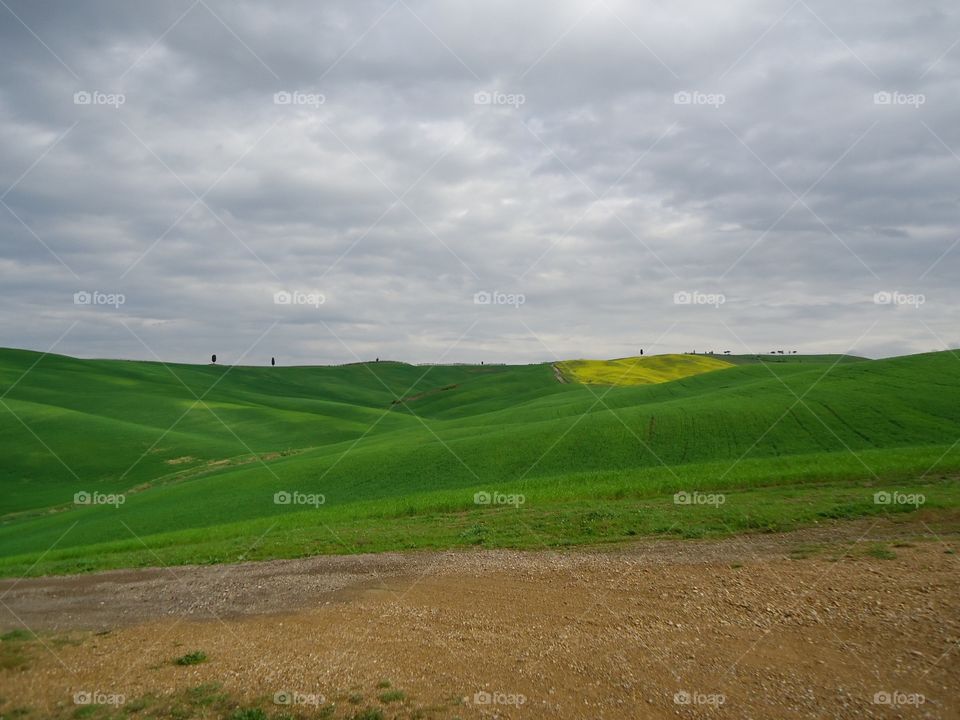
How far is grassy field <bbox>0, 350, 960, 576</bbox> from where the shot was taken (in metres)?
25.3

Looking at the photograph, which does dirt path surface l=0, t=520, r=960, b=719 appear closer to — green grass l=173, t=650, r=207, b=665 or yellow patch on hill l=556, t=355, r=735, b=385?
green grass l=173, t=650, r=207, b=665

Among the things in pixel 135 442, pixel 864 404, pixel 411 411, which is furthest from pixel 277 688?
pixel 411 411

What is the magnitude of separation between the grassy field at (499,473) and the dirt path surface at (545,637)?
15.2 feet

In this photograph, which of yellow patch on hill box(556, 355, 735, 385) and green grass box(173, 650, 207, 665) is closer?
A: green grass box(173, 650, 207, 665)

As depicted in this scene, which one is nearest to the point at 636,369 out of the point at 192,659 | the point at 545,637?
the point at 545,637

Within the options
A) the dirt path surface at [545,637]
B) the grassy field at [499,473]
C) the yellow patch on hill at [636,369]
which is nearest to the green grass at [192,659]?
the dirt path surface at [545,637]

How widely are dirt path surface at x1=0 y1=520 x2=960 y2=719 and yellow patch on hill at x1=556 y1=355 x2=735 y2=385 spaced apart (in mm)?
99307

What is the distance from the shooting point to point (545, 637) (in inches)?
531

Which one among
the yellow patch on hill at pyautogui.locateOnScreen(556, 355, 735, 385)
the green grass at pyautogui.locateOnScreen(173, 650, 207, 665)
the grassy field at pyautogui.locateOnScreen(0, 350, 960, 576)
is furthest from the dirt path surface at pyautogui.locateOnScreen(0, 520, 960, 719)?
the yellow patch on hill at pyautogui.locateOnScreen(556, 355, 735, 385)

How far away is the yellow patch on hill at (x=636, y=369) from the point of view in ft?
398

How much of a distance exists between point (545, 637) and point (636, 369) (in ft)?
405

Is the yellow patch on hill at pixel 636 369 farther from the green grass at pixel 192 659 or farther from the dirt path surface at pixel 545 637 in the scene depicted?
the green grass at pixel 192 659

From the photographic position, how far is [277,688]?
11.6 meters


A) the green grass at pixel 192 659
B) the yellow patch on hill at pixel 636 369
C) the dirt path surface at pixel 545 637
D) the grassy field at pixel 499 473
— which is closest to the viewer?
the dirt path surface at pixel 545 637
